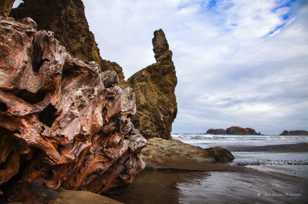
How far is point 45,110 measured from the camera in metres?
7.06

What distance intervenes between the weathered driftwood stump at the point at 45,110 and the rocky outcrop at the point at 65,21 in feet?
45.9

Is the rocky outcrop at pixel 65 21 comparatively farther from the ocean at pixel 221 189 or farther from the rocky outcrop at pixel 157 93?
the ocean at pixel 221 189

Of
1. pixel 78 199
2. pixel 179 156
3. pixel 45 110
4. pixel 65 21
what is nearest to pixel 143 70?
pixel 65 21

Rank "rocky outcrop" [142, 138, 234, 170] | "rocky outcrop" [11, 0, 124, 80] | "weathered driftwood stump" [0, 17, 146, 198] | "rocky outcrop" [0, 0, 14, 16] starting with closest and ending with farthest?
"weathered driftwood stump" [0, 17, 146, 198] < "rocky outcrop" [0, 0, 14, 16] < "rocky outcrop" [11, 0, 124, 80] < "rocky outcrop" [142, 138, 234, 170]

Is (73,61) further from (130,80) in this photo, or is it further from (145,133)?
(130,80)

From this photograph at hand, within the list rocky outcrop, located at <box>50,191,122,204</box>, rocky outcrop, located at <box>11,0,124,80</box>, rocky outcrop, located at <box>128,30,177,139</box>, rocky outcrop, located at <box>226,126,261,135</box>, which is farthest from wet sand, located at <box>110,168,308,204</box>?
rocky outcrop, located at <box>226,126,261,135</box>

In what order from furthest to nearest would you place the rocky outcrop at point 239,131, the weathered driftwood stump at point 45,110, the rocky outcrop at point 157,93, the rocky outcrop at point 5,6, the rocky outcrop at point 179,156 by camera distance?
1. the rocky outcrop at point 239,131
2. the rocky outcrop at point 157,93
3. the rocky outcrop at point 179,156
4. the rocky outcrop at point 5,6
5. the weathered driftwood stump at point 45,110

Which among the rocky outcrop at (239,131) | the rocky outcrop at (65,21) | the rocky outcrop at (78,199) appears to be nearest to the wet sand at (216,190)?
the rocky outcrop at (78,199)

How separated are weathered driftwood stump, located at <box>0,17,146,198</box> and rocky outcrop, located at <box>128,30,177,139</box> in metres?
21.6

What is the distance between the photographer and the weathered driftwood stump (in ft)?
19.4

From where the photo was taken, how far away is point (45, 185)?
280 inches

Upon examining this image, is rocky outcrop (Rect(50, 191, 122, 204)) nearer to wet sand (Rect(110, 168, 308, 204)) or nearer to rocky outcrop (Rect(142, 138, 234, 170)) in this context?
wet sand (Rect(110, 168, 308, 204))

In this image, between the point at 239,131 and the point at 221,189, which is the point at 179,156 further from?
the point at 239,131

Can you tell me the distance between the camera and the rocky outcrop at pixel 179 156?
20266mm
